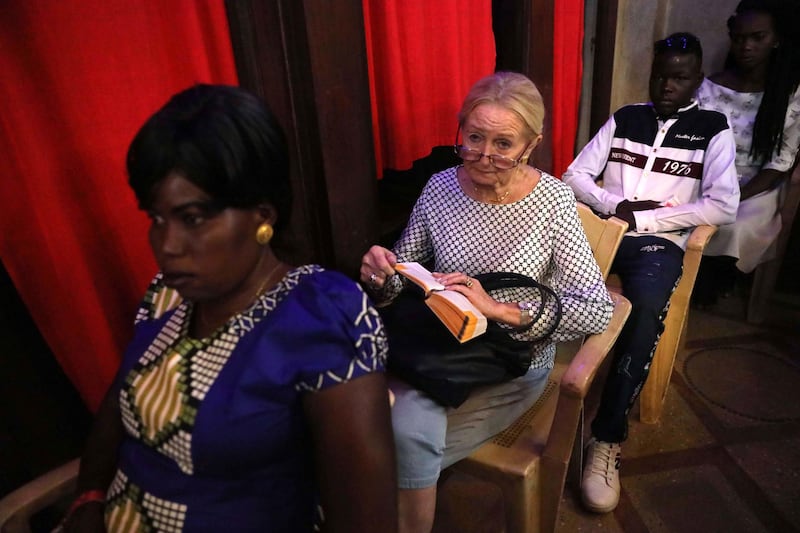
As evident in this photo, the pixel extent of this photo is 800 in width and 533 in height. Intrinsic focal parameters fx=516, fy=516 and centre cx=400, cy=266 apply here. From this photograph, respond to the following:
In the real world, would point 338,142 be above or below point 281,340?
above

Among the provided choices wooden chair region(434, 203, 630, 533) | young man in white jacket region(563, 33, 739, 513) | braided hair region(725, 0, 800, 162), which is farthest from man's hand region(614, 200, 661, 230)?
wooden chair region(434, 203, 630, 533)

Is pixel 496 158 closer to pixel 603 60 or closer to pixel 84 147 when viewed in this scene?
pixel 84 147

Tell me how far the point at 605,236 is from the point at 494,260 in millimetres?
504

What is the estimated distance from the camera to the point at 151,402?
0.99 meters

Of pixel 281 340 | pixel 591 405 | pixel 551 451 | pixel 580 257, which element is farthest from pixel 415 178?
pixel 281 340

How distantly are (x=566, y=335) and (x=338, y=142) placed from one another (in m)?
0.91

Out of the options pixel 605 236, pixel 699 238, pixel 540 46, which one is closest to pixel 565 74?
pixel 540 46

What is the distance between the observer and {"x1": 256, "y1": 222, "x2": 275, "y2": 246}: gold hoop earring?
0.97 m

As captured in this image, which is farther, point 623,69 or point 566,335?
point 623,69

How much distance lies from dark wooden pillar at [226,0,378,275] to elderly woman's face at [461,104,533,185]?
342 millimetres

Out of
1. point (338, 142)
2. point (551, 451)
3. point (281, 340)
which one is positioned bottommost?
point (551, 451)

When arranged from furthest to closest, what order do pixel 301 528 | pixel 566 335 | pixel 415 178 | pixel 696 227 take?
pixel 415 178, pixel 696 227, pixel 566 335, pixel 301 528

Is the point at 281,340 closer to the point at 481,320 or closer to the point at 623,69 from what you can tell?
the point at 481,320

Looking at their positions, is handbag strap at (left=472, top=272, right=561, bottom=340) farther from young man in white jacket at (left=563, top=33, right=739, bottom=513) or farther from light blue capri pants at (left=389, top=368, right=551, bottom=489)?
young man in white jacket at (left=563, top=33, right=739, bottom=513)
